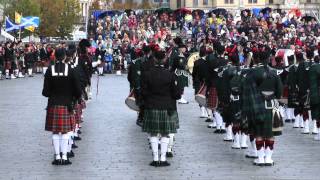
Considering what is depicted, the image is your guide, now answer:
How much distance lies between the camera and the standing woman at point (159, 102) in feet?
45.5

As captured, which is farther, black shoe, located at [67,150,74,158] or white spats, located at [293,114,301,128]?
white spats, located at [293,114,301,128]

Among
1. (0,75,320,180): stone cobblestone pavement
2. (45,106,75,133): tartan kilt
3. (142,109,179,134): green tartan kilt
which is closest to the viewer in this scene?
(0,75,320,180): stone cobblestone pavement

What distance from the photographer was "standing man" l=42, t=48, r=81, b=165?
13992 millimetres

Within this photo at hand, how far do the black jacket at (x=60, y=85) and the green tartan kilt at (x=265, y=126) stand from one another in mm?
3062

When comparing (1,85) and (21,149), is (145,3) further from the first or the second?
(21,149)

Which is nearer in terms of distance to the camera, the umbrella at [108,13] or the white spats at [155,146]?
the white spats at [155,146]

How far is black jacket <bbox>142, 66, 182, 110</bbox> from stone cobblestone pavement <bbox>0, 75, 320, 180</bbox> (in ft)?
3.43

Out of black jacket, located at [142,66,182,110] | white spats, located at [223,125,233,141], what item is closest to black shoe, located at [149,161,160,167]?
black jacket, located at [142,66,182,110]

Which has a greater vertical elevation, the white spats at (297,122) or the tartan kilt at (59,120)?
the tartan kilt at (59,120)

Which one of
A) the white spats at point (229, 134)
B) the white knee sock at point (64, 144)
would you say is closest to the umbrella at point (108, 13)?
the white spats at point (229, 134)

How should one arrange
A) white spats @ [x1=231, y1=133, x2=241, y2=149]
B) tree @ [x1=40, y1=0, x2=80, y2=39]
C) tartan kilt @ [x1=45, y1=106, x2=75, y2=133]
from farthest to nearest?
tree @ [x1=40, y1=0, x2=80, y2=39] < white spats @ [x1=231, y1=133, x2=241, y2=149] < tartan kilt @ [x1=45, y1=106, x2=75, y2=133]

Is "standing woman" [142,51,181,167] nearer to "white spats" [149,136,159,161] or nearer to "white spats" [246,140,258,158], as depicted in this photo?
"white spats" [149,136,159,161]

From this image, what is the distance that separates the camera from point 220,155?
50.1 feet

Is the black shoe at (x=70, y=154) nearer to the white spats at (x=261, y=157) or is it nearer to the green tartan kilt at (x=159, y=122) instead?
the green tartan kilt at (x=159, y=122)
